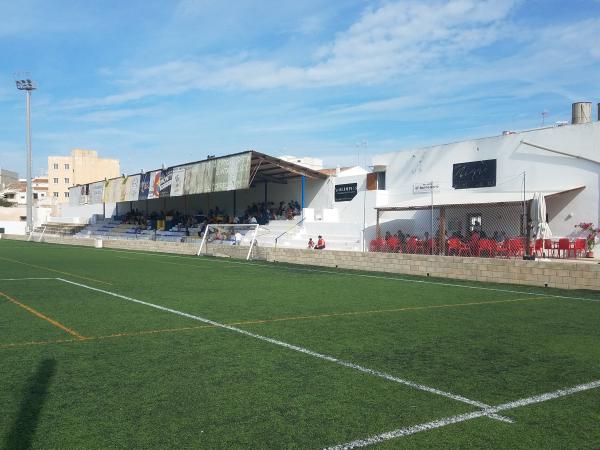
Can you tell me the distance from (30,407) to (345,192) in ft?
90.2

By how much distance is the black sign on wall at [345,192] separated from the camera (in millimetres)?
30573

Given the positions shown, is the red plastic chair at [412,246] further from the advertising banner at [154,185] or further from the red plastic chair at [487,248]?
the advertising banner at [154,185]

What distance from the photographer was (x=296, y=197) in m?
35.5

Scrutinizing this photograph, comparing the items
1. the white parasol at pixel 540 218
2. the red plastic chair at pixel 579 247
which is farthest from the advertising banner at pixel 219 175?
the red plastic chair at pixel 579 247

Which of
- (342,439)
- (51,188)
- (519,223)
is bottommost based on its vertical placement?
(342,439)

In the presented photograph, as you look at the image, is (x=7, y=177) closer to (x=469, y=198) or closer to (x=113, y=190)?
(x=113, y=190)

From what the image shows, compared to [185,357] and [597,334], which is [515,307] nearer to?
[597,334]

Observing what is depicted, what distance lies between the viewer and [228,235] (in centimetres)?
2786

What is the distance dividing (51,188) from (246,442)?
12025 cm

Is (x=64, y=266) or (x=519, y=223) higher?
(x=519, y=223)

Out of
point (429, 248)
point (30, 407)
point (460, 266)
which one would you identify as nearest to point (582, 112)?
point (429, 248)

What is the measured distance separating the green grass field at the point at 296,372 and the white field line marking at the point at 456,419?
0.06 ft

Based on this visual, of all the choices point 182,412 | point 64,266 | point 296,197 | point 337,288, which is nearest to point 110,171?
point 296,197

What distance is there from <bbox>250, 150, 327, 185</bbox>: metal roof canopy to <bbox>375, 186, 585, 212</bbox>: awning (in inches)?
281
